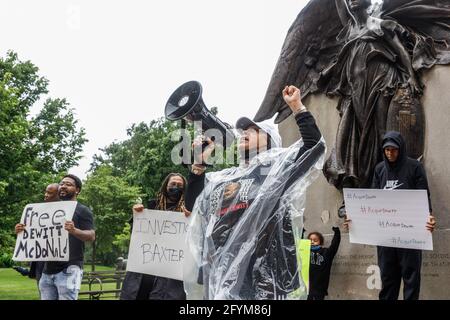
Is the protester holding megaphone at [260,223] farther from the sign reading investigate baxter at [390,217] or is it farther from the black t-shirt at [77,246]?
the black t-shirt at [77,246]

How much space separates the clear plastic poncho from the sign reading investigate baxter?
1274 millimetres

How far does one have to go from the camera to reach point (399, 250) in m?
4.75

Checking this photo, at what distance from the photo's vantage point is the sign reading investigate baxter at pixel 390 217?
15.1ft

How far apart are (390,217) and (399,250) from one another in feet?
0.97

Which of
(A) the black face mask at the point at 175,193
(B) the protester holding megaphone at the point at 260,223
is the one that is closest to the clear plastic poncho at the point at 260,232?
(B) the protester holding megaphone at the point at 260,223

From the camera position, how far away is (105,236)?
119 feet

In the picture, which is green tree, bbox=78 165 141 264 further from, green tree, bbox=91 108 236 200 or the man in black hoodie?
the man in black hoodie

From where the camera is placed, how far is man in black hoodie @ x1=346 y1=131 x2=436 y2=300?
455 centimetres

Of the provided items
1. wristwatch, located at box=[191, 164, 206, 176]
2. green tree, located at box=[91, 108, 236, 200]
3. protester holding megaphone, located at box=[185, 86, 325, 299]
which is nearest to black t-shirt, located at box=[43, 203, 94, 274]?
wristwatch, located at box=[191, 164, 206, 176]

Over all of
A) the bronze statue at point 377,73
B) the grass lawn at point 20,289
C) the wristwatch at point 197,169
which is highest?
the bronze statue at point 377,73

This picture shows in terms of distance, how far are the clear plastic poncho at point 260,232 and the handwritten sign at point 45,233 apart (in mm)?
1925

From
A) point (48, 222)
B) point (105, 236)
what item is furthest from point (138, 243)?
point (105, 236)

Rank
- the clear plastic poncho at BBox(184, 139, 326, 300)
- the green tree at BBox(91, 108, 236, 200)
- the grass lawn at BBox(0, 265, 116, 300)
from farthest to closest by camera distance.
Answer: the green tree at BBox(91, 108, 236, 200)
the grass lawn at BBox(0, 265, 116, 300)
the clear plastic poncho at BBox(184, 139, 326, 300)
